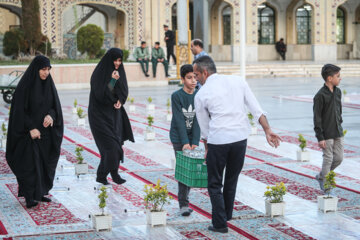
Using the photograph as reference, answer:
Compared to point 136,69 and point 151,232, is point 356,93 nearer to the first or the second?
point 136,69

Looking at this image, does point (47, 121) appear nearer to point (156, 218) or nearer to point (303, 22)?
point (156, 218)

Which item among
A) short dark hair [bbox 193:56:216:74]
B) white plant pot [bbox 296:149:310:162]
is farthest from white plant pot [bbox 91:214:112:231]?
white plant pot [bbox 296:149:310:162]

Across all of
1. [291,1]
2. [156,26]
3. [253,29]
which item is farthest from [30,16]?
[291,1]

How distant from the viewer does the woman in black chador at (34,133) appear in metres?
5.58

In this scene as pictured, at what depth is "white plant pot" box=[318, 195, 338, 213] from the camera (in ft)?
17.0

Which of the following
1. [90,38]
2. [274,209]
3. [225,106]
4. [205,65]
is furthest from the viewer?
[90,38]

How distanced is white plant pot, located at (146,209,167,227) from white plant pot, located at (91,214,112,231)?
0.28 metres

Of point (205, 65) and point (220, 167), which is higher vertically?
point (205, 65)

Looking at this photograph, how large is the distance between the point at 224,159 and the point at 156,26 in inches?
858

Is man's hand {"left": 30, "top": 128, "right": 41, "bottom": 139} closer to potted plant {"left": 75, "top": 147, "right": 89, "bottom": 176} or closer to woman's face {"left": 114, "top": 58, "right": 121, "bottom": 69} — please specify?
woman's face {"left": 114, "top": 58, "right": 121, "bottom": 69}

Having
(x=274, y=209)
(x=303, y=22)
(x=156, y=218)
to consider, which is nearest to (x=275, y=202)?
(x=274, y=209)

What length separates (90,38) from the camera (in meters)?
21.2

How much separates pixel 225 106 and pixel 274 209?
3.33ft

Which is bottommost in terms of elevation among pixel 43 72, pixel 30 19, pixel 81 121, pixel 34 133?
pixel 81 121
